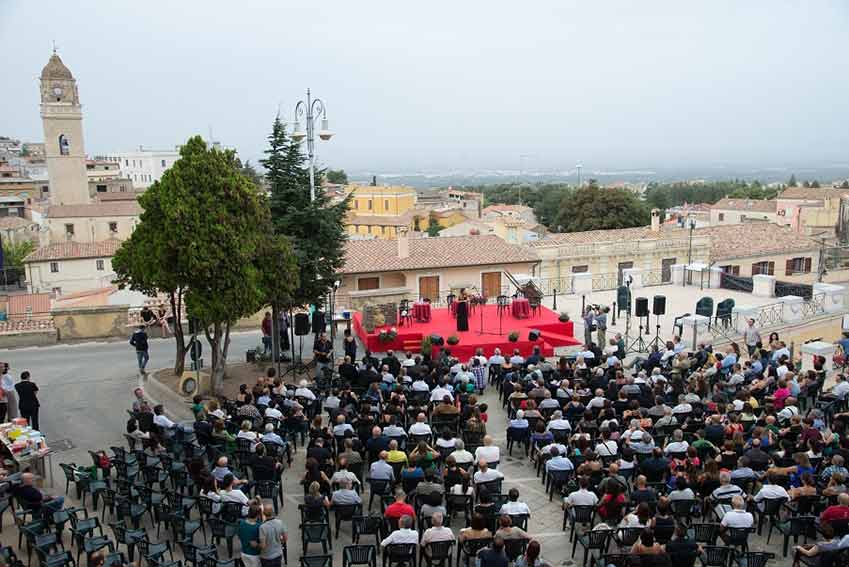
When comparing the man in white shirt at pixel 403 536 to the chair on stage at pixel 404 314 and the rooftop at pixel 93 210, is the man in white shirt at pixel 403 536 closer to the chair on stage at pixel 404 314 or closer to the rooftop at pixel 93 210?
the chair on stage at pixel 404 314

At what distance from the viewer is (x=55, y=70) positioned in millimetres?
72250

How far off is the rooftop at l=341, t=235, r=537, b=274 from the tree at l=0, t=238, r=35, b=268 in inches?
1622

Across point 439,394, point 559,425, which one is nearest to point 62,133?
point 439,394

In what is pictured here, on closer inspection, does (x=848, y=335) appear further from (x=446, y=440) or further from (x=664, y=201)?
(x=664, y=201)

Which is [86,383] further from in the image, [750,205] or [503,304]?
[750,205]

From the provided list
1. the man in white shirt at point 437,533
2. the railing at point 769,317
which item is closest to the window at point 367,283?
the railing at point 769,317

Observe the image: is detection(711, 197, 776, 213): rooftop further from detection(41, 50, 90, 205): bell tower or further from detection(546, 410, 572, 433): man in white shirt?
detection(546, 410, 572, 433): man in white shirt

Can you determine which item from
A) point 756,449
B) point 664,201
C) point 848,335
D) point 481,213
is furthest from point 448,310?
point 664,201

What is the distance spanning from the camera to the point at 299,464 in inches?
517

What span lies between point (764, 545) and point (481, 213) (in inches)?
3622

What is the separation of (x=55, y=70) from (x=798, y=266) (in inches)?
2751

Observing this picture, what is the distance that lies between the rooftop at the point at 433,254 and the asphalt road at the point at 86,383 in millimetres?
7446

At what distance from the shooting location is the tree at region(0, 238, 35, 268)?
60.5 m

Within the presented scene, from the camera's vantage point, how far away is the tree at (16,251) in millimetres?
60531
